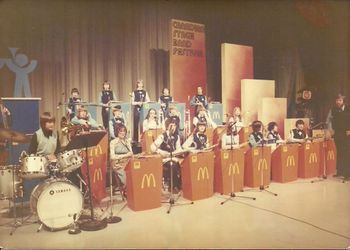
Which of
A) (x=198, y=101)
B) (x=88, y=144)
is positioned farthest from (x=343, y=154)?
(x=88, y=144)

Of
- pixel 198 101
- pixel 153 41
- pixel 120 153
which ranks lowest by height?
pixel 120 153

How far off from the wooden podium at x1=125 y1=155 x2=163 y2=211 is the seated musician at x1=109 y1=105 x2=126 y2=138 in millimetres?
945

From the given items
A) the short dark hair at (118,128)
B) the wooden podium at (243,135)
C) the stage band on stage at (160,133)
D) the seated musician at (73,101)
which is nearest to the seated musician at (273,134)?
the stage band on stage at (160,133)

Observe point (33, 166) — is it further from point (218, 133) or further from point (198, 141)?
point (218, 133)

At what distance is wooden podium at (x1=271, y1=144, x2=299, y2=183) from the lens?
5750mm

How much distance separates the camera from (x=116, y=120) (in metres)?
5.21

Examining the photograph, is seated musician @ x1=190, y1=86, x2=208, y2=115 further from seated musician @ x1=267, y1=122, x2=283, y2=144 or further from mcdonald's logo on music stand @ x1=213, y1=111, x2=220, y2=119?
seated musician @ x1=267, y1=122, x2=283, y2=144

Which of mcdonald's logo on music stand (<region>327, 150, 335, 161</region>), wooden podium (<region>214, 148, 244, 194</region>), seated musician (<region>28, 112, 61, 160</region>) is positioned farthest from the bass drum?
mcdonald's logo on music stand (<region>327, 150, 335, 161</region>)

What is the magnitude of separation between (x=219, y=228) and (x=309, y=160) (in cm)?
289

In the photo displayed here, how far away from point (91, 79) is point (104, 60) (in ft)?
1.25

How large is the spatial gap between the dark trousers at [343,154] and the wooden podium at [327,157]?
0.30 feet

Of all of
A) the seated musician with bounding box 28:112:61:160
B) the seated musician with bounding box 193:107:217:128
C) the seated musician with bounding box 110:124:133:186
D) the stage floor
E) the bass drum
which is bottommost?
the stage floor

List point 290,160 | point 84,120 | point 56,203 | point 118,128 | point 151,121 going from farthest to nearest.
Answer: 1. point 290,160
2. point 151,121
3. point 118,128
4. point 84,120
5. point 56,203

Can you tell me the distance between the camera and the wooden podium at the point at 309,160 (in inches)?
236
